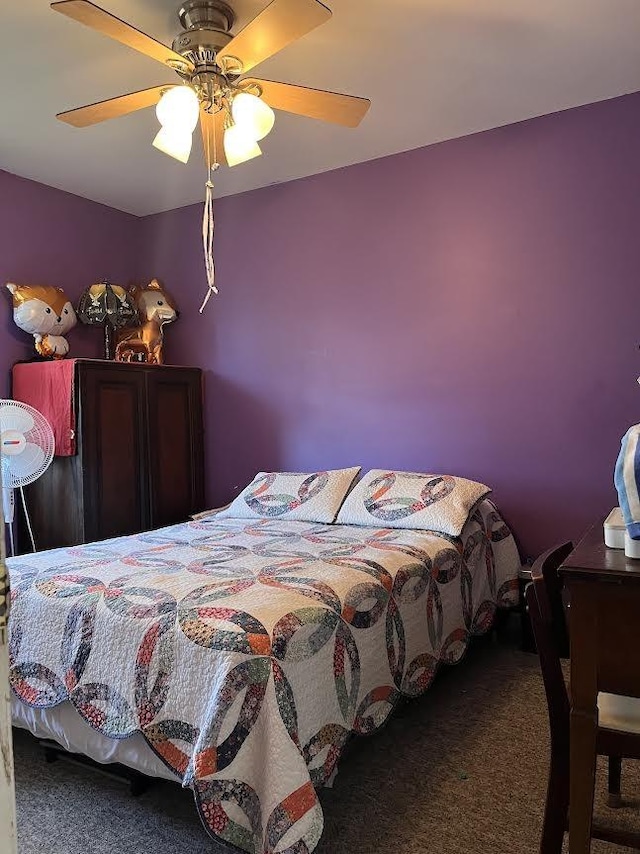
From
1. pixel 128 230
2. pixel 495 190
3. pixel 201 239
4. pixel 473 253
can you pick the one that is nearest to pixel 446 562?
pixel 473 253

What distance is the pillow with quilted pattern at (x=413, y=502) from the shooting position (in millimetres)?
2684

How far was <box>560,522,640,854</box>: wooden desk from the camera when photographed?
1126 mm

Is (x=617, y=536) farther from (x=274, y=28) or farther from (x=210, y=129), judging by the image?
(x=210, y=129)

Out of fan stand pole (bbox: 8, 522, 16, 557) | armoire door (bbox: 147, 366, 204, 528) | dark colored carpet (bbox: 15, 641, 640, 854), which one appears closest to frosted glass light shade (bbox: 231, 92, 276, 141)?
armoire door (bbox: 147, 366, 204, 528)

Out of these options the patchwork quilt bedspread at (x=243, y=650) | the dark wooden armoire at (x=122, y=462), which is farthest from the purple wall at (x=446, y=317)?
the patchwork quilt bedspread at (x=243, y=650)

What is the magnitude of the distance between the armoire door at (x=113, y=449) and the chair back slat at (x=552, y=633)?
2.46m

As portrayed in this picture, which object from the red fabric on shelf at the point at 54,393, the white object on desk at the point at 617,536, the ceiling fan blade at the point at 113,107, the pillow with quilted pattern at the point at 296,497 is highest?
the ceiling fan blade at the point at 113,107

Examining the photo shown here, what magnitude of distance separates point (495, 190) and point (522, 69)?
2.07ft

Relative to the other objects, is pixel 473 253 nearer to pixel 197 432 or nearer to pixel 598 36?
pixel 598 36

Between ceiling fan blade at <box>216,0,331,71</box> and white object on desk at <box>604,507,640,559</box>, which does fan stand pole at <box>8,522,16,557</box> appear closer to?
ceiling fan blade at <box>216,0,331,71</box>

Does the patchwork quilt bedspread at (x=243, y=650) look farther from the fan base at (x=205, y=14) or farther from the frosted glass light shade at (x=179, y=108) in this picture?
the fan base at (x=205, y=14)

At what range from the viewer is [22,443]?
9.06 feet

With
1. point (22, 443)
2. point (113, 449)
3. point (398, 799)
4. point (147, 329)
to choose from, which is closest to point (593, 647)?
point (398, 799)

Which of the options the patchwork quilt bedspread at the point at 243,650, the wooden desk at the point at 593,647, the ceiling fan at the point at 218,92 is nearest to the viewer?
the wooden desk at the point at 593,647
